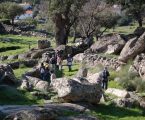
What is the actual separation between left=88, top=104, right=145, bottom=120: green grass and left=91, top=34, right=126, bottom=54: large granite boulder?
832 inches

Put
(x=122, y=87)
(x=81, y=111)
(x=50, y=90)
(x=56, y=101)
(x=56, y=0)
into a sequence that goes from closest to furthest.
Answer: (x=81, y=111) < (x=56, y=101) < (x=50, y=90) < (x=122, y=87) < (x=56, y=0)

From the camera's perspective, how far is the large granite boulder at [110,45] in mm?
45344

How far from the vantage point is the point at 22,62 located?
1852 inches

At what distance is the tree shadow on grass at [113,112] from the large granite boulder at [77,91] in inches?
24.0

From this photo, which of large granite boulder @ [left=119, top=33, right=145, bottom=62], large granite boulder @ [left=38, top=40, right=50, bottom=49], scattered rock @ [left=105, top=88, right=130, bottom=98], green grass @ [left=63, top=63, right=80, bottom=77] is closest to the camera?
scattered rock @ [left=105, top=88, right=130, bottom=98]

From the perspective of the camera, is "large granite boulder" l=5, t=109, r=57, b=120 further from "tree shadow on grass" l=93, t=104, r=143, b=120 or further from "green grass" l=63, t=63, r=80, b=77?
"green grass" l=63, t=63, r=80, b=77

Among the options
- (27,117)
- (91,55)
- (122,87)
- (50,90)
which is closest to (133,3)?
(91,55)

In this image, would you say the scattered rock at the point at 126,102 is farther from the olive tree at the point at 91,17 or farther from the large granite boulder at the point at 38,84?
the olive tree at the point at 91,17

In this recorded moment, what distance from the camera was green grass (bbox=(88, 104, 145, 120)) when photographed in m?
22.1

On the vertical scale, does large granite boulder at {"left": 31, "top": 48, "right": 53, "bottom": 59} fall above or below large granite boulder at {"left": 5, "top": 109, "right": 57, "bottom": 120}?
below

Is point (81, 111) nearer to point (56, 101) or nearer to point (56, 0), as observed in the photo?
point (56, 101)

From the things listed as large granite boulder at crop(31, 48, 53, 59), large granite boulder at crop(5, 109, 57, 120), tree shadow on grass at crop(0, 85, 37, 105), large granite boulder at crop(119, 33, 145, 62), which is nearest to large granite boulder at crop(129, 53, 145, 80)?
large granite boulder at crop(119, 33, 145, 62)

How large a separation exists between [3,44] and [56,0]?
1515 cm

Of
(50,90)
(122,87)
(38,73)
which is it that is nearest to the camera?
(50,90)
